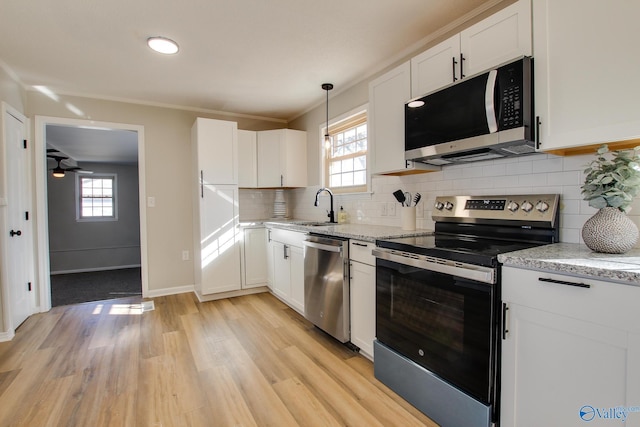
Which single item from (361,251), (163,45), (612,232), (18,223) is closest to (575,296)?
(612,232)

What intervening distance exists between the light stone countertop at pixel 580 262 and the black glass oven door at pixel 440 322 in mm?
179

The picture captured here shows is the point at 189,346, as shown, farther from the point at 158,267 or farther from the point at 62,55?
the point at 62,55

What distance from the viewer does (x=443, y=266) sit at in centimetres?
153

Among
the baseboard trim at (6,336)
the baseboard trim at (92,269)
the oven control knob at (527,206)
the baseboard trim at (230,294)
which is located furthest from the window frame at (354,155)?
the baseboard trim at (92,269)

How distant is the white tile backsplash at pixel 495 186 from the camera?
1608 mm

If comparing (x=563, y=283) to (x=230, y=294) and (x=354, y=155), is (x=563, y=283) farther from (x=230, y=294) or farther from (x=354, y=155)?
(x=230, y=294)

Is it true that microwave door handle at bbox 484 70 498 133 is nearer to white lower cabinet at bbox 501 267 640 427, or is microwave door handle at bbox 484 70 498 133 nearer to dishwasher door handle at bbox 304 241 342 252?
white lower cabinet at bbox 501 267 640 427

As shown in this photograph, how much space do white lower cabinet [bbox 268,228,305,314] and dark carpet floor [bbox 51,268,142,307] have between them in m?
2.02

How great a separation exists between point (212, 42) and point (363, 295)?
7.35 feet

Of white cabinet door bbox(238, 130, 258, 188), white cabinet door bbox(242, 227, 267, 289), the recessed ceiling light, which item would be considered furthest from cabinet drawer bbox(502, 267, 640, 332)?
white cabinet door bbox(238, 130, 258, 188)

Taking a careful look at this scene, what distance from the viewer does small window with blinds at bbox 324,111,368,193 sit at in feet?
10.9

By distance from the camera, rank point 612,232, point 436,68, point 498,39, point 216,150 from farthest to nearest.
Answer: point 216,150 < point 436,68 < point 498,39 < point 612,232

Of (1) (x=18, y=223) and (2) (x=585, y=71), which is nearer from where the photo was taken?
(2) (x=585, y=71)

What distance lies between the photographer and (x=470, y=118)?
171 centimetres
